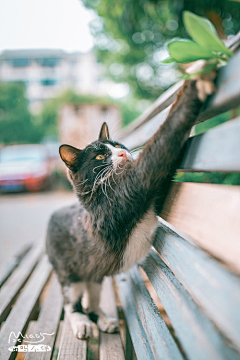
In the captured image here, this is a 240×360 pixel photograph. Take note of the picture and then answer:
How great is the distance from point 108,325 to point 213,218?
36.8 inches

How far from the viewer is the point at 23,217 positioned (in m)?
4.74

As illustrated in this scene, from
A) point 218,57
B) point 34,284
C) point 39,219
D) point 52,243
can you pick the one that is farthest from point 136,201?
point 39,219

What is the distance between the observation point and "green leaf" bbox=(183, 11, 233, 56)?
631 millimetres

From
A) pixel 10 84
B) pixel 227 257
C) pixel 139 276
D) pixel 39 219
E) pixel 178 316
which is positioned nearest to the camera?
pixel 227 257

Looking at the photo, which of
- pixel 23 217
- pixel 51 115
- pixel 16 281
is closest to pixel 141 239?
pixel 16 281

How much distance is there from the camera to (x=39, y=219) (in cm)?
454

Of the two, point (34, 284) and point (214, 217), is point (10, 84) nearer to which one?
point (34, 284)

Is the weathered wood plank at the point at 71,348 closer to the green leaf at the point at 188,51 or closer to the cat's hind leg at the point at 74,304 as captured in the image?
the cat's hind leg at the point at 74,304

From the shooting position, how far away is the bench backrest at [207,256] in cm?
53

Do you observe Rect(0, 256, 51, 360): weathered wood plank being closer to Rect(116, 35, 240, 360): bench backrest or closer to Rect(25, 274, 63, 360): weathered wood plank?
Rect(25, 274, 63, 360): weathered wood plank

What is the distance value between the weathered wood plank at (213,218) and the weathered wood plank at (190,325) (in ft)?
0.50

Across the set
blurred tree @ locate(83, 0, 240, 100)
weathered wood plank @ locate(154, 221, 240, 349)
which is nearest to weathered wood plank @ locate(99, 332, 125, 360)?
weathered wood plank @ locate(154, 221, 240, 349)

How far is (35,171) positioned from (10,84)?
12.1 m

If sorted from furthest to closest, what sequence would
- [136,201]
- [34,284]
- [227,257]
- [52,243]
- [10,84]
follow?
1. [10,84]
2. [34,284]
3. [52,243]
4. [136,201]
5. [227,257]
